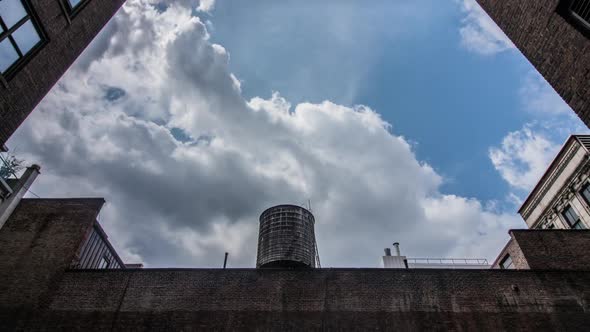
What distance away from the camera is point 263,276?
14.1 meters

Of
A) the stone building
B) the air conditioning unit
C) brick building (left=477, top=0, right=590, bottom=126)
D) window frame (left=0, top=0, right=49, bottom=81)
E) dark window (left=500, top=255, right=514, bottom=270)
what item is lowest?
brick building (left=477, top=0, right=590, bottom=126)

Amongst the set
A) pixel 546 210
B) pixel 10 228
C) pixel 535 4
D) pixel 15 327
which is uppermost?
pixel 546 210

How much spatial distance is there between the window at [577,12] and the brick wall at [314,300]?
10.6 meters

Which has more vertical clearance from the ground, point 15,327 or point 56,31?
point 56,31

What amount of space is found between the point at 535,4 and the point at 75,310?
1620 cm

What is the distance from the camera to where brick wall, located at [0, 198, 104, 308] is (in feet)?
44.3

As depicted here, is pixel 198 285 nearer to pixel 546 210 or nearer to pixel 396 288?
pixel 396 288

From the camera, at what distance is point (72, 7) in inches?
324

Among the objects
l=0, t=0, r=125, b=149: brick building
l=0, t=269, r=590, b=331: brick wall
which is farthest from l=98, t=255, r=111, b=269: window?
l=0, t=0, r=125, b=149: brick building

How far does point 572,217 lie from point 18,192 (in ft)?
91.6

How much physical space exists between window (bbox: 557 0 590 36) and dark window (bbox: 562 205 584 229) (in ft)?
59.0

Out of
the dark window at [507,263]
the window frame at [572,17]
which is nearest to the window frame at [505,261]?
the dark window at [507,263]

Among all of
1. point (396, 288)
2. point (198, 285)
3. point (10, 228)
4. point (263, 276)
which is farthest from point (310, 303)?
point (10, 228)

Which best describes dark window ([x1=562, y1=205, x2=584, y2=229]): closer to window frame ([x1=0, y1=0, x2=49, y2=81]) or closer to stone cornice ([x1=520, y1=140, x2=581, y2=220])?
stone cornice ([x1=520, y1=140, x2=581, y2=220])
